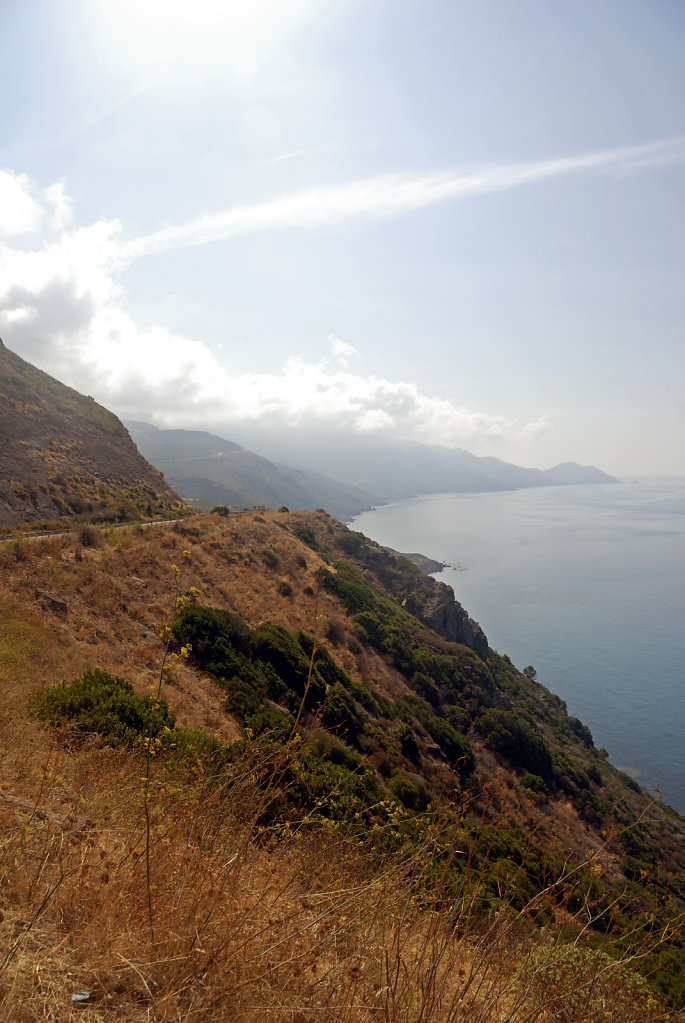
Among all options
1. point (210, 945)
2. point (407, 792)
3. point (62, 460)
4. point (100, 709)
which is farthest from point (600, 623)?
point (210, 945)

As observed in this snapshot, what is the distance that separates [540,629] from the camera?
Answer: 7575cm

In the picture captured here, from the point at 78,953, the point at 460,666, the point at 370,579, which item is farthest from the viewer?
the point at 370,579

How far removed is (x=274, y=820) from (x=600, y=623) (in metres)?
87.2

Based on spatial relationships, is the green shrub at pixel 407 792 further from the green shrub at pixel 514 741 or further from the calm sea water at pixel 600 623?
the calm sea water at pixel 600 623

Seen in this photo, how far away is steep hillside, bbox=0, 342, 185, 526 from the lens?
2886 centimetres

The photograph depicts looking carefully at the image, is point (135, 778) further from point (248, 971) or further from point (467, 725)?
point (467, 725)

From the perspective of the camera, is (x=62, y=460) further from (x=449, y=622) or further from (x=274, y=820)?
(x=274, y=820)

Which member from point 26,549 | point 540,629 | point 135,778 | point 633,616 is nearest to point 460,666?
point 26,549

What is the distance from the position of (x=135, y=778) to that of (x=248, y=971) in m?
2.52

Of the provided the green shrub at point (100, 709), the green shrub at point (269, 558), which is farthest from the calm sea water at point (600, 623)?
the green shrub at point (100, 709)

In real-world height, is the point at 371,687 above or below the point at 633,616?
above

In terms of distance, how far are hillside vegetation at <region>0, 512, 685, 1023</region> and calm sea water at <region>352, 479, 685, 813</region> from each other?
636 inches

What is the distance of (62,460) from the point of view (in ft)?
116

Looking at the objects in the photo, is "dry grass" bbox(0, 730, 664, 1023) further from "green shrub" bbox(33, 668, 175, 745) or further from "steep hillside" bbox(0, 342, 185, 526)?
"steep hillside" bbox(0, 342, 185, 526)
